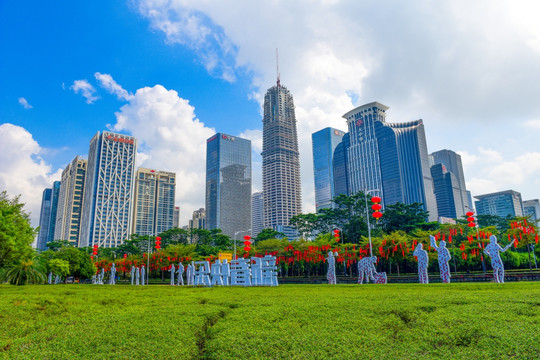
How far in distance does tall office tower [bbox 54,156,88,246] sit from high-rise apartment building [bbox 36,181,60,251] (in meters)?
32.6

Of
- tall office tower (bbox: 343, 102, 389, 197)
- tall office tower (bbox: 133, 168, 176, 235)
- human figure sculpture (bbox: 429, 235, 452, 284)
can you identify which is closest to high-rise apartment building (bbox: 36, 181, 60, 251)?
tall office tower (bbox: 133, 168, 176, 235)

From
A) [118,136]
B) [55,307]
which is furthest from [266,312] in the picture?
[118,136]

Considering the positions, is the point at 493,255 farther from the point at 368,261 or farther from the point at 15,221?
the point at 15,221

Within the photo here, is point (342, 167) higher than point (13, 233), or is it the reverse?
point (342, 167)

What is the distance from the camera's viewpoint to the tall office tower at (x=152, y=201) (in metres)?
141

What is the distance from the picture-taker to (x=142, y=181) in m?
141

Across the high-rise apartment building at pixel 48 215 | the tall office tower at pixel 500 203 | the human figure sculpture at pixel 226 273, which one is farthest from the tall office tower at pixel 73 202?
the tall office tower at pixel 500 203

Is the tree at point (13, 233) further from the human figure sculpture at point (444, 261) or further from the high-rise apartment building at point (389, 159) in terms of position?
the high-rise apartment building at point (389, 159)

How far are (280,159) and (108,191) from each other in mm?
73817

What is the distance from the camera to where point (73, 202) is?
124625 millimetres

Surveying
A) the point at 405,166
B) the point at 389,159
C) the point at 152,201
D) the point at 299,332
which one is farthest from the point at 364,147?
the point at 299,332

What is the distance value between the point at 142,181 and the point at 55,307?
142 metres

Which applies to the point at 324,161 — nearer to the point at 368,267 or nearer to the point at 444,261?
the point at 368,267

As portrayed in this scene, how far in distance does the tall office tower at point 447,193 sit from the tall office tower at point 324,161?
4482 centimetres
